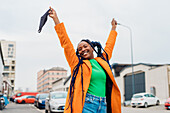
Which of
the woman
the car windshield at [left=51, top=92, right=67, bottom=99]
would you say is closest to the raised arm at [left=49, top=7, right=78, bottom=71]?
the woman

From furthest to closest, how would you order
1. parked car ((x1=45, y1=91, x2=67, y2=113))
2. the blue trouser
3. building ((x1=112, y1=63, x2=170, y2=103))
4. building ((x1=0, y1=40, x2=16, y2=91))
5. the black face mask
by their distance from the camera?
1. building ((x1=0, y1=40, x2=16, y2=91))
2. building ((x1=112, y1=63, x2=170, y2=103))
3. parked car ((x1=45, y1=91, x2=67, y2=113))
4. the black face mask
5. the blue trouser

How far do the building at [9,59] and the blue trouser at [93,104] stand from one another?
114 metres

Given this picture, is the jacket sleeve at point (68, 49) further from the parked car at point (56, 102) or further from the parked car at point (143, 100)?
the parked car at point (143, 100)

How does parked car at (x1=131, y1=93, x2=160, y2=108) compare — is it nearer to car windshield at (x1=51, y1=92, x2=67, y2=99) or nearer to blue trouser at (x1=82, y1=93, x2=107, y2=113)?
car windshield at (x1=51, y1=92, x2=67, y2=99)

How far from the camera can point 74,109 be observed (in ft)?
9.04

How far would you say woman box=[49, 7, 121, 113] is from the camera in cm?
279

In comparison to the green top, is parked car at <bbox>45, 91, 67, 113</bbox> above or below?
below

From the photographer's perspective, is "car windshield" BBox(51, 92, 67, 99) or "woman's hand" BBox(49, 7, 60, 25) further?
"car windshield" BBox(51, 92, 67, 99)

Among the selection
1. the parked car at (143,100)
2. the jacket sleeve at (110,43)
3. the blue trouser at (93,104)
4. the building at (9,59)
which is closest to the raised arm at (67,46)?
the blue trouser at (93,104)

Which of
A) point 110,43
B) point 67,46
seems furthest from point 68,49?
point 110,43

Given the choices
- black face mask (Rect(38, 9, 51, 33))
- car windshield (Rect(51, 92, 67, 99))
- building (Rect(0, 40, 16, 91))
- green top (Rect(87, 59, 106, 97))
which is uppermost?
building (Rect(0, 40, 16, 91))

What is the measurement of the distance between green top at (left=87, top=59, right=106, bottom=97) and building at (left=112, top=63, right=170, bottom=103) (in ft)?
97.9

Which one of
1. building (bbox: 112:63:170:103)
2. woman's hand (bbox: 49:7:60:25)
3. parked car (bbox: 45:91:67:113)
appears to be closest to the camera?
woman's hand (bbox: 49:7:60:25)

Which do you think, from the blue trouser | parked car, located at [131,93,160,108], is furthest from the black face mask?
parked car, located at [131,93,160,108]
